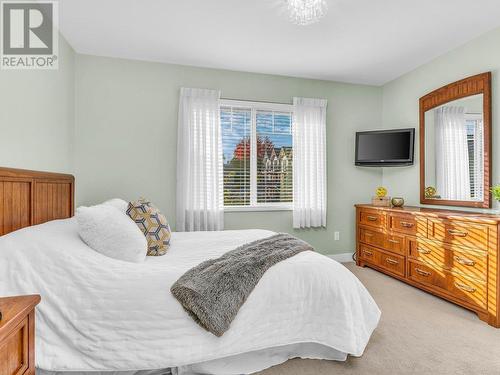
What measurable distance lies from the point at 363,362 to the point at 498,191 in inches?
72.1

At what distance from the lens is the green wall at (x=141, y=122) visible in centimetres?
326

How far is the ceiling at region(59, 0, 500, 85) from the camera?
7.83 ft

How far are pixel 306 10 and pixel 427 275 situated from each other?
2.77 m

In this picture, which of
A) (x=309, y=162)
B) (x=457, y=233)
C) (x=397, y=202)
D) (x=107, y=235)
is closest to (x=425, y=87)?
(x=397, y=202)

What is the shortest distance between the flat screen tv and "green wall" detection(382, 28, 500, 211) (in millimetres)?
162

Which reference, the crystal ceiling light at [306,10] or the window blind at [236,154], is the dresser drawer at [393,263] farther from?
the crystal ceiling light at [306,10]

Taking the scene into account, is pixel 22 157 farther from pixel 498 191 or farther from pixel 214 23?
pixel 498 191

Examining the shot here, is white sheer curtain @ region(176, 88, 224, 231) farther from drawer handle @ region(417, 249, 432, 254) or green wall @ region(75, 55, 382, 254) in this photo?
drawer handle @ region(417, 249, 432, 254)

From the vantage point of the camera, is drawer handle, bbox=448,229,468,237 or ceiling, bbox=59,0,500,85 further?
drawer handle, bbox=448,229,468,237

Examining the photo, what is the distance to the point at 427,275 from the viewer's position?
2885 millimetres

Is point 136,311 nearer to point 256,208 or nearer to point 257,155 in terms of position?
point 256,208

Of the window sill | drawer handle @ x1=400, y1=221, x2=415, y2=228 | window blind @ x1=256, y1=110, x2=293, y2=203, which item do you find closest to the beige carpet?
drawer handle @ x1=400, y1=221, x2=415, y2=228

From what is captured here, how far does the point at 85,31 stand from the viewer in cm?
276

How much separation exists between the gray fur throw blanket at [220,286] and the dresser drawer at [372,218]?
2.15 m
